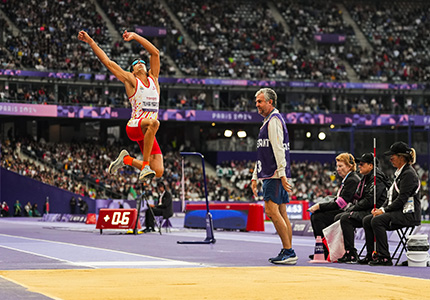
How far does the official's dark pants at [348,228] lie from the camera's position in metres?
11.8

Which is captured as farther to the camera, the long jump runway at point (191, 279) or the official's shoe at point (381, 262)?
the official's shoe at point (381, 262)

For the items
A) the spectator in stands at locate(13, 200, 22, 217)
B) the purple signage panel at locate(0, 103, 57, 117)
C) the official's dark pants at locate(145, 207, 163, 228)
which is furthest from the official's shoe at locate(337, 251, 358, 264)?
the purple signage panel at locate(0, 103, 57, 117)

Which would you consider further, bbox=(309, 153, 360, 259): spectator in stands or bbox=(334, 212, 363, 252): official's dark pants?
bbox=(309, 153, 360, 259): spectator in stands

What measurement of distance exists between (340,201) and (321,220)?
448 millimetres

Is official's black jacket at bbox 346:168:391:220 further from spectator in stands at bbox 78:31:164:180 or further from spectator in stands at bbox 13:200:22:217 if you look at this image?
spectator in stands at bbox 13:200:22:217

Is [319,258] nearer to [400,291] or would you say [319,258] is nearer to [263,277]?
[263,277]

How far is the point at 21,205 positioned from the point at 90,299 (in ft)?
136

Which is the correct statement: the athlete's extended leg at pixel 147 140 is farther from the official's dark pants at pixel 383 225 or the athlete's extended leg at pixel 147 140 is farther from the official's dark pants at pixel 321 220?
the official's dark pants at pixel 321 220

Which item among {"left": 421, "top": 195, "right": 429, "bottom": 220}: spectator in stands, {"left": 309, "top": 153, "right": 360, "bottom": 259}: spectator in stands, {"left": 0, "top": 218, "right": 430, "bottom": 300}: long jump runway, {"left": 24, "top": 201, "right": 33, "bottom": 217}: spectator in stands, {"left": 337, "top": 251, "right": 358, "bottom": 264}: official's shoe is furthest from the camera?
{"left": 24, "top": 201, "right": 33, "bottom": 217}: spectator in stands

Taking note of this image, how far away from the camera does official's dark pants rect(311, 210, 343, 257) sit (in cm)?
1242

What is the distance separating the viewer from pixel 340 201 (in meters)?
→ 12.3

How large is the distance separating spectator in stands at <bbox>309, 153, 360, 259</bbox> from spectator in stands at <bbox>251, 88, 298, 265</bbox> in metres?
1.56

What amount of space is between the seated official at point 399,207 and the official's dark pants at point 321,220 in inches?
42.3

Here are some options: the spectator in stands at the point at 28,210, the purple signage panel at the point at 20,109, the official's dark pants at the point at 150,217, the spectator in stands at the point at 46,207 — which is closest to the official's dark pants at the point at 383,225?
the official's dark pants at the point at 150,217
